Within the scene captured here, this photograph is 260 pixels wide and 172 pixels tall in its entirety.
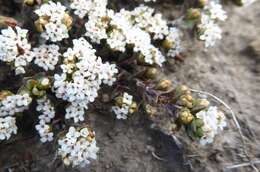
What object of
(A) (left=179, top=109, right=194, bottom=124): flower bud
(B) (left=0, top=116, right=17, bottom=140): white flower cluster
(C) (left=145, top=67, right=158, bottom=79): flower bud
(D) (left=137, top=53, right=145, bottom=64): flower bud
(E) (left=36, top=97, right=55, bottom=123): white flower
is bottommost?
(B) (left=0, top=116, right=17, bottom=140): white flower cluster

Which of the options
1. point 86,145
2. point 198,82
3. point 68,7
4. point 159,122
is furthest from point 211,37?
point 86,145

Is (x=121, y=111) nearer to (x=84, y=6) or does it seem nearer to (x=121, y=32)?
(x=121, y=32)

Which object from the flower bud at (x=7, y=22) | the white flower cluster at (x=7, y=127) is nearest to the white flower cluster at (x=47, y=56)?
the flower bud at (x=7, y=22)

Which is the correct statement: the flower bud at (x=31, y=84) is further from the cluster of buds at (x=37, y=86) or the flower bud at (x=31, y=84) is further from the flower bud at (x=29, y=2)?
the flower bud at (x=29, y=2)

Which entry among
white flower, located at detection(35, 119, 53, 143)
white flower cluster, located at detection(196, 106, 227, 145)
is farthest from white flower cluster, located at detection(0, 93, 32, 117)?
white flower cluster, located at detection(196, 106, 227, 145)

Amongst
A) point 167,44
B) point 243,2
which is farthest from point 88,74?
point 243,2

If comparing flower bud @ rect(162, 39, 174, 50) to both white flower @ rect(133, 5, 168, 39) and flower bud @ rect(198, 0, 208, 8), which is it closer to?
white flower @ rect(133, 5, 168, 39)

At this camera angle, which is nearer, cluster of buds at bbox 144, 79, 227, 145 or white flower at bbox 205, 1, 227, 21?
cluster of buds at bbox 144, 79, 227, 145

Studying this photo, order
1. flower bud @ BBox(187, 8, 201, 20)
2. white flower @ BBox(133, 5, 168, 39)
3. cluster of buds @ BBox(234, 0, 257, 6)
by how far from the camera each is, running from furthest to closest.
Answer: cluster of buds @ BBox(234, 0, 257, 6)
flower bud @ BBox(187, 8, 201, 20)
white flower @ BBox(133, 5, 168, 39)

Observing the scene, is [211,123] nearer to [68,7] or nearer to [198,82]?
[198,82]
